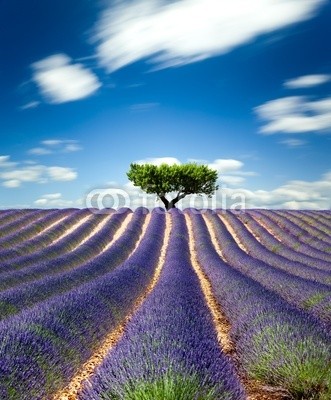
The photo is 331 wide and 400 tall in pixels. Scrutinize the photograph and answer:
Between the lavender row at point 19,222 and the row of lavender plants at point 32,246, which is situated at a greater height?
the lavender row at point 19,222

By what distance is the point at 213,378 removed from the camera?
10.5 feet

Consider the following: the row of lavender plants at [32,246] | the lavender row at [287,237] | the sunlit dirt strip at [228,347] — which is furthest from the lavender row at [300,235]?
the row of lavender plants at [32,246]

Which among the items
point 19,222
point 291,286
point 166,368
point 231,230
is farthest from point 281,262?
point 19,222

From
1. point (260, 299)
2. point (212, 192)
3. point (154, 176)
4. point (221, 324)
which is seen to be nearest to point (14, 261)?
point (221, 324)

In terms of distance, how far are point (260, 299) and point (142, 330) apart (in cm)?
260

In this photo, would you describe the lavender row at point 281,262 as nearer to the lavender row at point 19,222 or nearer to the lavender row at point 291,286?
the lavender row at point 291,286

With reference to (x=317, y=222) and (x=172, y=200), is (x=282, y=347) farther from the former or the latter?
(x=172, y=200)

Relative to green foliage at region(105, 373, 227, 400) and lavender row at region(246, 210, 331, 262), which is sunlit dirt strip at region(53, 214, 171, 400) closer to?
green foliage at region(105, 373, 227, 400)

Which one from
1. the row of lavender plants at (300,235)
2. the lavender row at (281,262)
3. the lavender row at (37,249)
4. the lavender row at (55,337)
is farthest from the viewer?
the row of lavender plants at (300,235)

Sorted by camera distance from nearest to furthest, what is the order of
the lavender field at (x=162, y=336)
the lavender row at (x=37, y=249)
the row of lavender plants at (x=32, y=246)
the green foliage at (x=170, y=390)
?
1. the green foliage at (x=170, y=390)
2. the lavender field at (x=162, y=336)
3. the lavender row at (x=37, y=249)
4. the row of lavender plants at (x=32, y=246)

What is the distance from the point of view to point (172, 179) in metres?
37.7

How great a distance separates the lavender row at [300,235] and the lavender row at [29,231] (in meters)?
10.8

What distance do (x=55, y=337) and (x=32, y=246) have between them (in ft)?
39.7

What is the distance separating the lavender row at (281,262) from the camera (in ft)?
36.9
